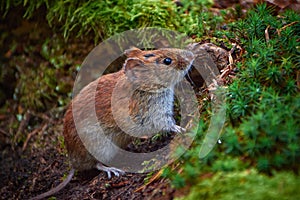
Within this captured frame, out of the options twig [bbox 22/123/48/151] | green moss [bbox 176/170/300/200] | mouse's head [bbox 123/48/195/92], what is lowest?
green moss [bbox 176/170/300/200]

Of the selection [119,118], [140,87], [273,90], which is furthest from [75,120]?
[273,90]

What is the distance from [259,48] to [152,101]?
1166mm

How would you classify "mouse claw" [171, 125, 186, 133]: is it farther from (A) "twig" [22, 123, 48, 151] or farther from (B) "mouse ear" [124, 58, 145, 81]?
(A) "twig" [22, 123, 48, 151]

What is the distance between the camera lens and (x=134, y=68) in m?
4.27

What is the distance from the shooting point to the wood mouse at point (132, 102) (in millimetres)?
4270

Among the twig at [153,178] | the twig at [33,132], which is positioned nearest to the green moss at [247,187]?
the twig at [153,178]

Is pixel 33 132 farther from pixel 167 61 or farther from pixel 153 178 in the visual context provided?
pixel 153 178

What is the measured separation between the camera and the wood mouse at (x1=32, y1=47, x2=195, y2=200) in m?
4.27

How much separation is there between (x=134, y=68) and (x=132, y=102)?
35 cm

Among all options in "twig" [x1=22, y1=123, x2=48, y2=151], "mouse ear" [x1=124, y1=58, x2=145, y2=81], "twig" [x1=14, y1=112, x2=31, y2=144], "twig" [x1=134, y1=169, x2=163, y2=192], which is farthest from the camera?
"twig" [x1=14, y1=112, x2=31, y2=144]

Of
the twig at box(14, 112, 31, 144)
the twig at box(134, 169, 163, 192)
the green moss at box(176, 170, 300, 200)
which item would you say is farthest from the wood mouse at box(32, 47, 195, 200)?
the twig at box(14, 112, 31, 144)

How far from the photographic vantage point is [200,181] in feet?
9.89

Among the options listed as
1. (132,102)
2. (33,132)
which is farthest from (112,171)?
(33,132)

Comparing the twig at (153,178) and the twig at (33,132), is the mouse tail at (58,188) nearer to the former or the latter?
the twig at (153,178)
